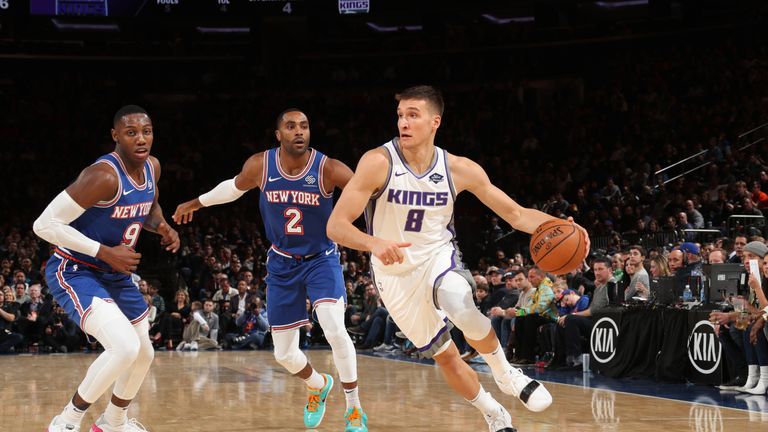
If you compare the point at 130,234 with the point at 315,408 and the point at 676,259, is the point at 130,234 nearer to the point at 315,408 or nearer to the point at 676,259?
the point at 315,408

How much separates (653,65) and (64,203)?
19310 mm

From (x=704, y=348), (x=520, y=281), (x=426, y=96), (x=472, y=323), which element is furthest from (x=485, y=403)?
(x=520, y=281)

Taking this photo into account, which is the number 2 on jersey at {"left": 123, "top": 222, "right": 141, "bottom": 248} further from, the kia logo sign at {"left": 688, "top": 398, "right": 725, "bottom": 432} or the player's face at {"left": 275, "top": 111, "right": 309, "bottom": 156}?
the kia logo sign at {"left": 688, "top": 398, "right": 725, "bottom": 432}

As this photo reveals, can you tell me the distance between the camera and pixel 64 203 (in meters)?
5.31

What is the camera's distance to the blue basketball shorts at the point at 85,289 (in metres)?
5.45

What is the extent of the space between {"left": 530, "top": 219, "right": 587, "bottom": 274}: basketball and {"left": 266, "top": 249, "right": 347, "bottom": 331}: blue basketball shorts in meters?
1.83

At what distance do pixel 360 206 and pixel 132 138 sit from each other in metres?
1.61

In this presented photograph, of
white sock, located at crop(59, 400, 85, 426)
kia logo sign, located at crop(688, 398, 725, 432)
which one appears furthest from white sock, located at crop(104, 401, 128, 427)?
kia logo sign, located at crop(688, 398, 725, 432)

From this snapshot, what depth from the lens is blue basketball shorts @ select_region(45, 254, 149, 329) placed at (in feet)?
17.9

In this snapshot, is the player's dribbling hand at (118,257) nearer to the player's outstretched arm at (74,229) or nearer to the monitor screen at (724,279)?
the player's outstretched arm at (74,229)

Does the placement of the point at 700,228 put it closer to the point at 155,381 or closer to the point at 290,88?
the point at 155,381

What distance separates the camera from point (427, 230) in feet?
17.1

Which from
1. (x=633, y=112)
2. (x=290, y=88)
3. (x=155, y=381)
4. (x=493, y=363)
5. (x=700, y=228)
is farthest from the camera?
(x=290, y=88)

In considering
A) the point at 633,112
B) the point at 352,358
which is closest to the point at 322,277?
the point at 352,358
